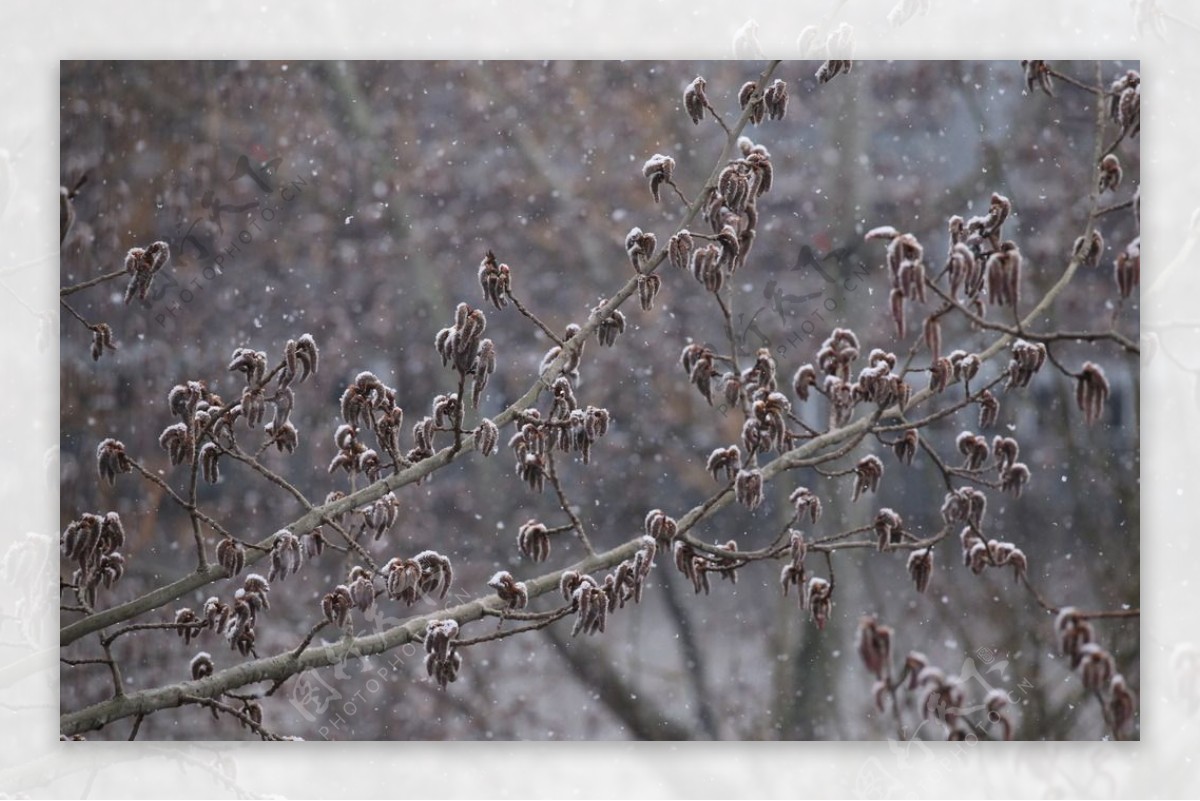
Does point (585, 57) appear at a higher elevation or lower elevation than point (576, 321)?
higher

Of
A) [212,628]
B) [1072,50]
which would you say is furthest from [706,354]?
[212,628]

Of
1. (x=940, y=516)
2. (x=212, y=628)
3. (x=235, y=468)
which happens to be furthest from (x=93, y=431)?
(x=940, y=516)

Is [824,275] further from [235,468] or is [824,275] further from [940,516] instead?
[235,468]

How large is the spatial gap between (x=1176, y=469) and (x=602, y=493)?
1034 millimetres

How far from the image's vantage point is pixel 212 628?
2.27m

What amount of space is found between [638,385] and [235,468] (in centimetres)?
75

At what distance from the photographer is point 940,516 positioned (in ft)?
7.34

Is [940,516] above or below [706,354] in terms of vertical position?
below

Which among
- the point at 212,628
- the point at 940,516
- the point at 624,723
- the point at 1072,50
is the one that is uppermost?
the point at 1072,50

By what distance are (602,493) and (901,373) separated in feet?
1.87

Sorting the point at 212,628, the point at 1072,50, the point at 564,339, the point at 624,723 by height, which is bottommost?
the point at 624,723

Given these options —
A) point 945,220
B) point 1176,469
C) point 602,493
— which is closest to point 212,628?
point 602,493

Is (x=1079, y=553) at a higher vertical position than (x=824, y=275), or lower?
lower

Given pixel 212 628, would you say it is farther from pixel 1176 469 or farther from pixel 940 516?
pixel 1176 469
